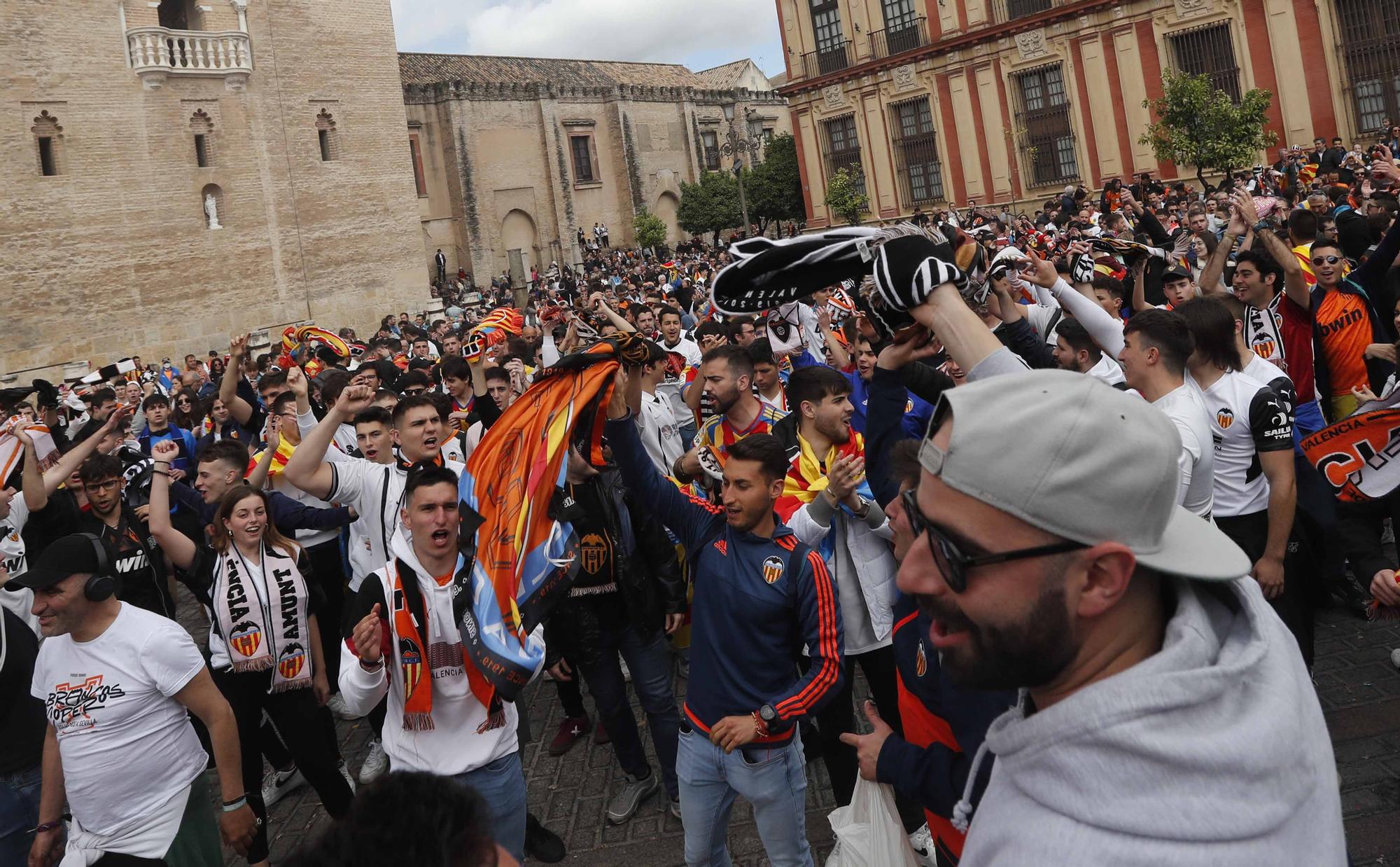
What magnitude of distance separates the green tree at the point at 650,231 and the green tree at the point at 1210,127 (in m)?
24.0

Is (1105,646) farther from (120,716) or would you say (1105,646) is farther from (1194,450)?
(120,716)

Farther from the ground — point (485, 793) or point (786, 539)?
point (786, 539)

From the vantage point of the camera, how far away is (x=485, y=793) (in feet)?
12.3

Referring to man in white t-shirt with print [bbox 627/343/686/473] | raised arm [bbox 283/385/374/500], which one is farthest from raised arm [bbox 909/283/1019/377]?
man in white t-shirt with print [bbox 627/343/686/473]

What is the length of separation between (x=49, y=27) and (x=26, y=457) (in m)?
24.6

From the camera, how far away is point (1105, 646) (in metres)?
1.47

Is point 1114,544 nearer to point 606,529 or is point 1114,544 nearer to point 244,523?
point 606,529

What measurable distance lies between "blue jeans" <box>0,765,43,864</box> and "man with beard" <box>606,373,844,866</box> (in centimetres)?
272

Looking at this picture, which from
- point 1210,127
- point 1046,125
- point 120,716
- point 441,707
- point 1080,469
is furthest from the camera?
point 1046,125

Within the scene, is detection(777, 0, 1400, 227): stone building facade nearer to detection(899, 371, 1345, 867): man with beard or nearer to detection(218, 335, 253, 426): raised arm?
detection(218, 335, 253, 426): raised arm

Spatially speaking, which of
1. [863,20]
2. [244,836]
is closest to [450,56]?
[863,20]

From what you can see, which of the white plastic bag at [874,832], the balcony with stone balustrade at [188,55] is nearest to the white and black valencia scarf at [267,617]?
the white plastic bag at [874,832]

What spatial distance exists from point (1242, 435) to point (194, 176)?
29676mm

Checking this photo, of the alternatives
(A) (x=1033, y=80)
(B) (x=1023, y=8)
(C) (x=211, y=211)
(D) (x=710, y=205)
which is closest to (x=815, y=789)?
(C) (x=211, y=211)
